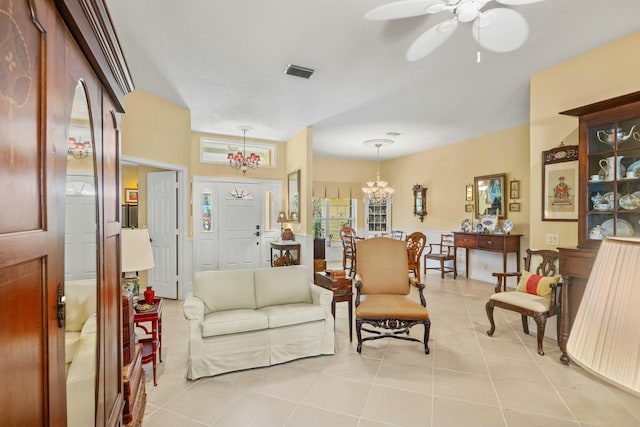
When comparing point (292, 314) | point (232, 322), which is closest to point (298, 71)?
point (292, 314)

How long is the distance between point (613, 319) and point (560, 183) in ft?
11.3

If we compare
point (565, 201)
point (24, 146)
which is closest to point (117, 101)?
point (24, 146)

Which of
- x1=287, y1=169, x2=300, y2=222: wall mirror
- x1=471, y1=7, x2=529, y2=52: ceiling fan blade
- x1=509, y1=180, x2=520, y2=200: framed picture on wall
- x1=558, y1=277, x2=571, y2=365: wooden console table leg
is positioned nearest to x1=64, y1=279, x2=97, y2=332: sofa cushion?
x1=471, y1=7, x2=529, y2=52: ceiling fan blade

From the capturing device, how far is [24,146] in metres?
0.64

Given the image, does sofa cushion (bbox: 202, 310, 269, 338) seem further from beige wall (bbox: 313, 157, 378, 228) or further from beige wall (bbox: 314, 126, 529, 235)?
beige wall (bbox: 313, 157, 378, 228)

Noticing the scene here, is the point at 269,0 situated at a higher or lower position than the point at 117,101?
higher

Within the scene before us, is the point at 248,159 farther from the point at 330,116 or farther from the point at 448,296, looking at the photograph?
the point at 448,296

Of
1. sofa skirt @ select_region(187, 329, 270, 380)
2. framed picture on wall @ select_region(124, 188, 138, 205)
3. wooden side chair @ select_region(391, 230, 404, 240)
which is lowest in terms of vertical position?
sofa skirt @ select_region(187, 329, 270, 380)

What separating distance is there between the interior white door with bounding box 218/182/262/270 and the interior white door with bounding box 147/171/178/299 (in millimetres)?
1198

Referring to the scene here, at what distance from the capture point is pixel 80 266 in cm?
97

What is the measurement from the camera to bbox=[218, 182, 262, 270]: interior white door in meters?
6.39

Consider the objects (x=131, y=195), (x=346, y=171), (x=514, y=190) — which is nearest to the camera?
(x=131, y=195)

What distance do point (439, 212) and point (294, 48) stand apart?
563 cm

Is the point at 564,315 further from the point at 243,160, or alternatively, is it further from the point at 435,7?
the point at 243,160
